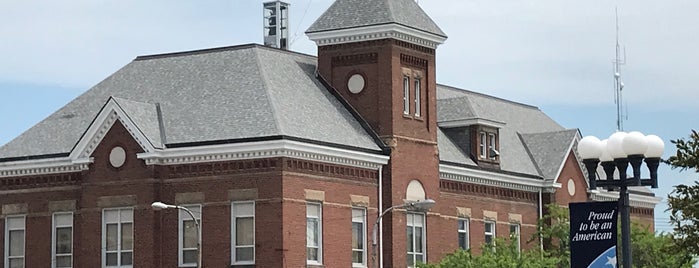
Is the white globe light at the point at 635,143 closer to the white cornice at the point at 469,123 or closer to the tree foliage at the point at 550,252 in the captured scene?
the tree foliage at the point at 550,252

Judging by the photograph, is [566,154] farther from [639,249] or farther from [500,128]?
[639,249]

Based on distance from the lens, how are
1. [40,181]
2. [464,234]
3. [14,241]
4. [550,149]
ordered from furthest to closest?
1. [550,149]
2. [464,234]
3. [14,241]
4. [40,181]

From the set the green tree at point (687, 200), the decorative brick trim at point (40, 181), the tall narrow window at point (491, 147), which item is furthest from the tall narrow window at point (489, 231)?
the green tree at point (687, 200)

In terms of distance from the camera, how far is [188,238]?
2361 inches

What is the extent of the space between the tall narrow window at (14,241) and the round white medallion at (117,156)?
250 inches

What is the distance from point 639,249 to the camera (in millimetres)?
68625

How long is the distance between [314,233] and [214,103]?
271 inches

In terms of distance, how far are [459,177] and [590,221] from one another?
3942 cm

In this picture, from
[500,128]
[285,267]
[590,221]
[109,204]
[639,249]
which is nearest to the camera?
[590,221]

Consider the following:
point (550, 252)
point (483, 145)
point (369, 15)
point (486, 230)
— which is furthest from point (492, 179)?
point (369, 15)

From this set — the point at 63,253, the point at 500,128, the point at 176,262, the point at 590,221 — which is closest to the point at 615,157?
the point at 590,221

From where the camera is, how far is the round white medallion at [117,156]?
60875 millimetres

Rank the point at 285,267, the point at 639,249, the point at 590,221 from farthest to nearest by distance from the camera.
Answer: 1. the point at 639,249
2. the point at 285,267
3. the point at 590,221

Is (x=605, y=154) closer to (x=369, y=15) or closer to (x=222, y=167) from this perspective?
(x=222, y=167)
